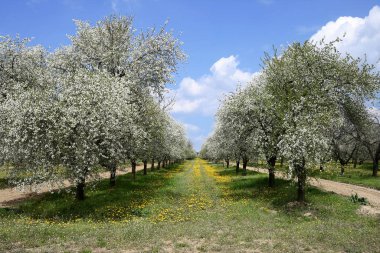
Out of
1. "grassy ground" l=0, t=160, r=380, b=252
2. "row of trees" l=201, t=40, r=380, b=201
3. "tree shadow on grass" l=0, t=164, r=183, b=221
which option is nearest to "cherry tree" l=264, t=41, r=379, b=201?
"row of trees" l=201, t=40, r=380, b=201

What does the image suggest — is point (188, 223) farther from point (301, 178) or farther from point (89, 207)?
point (301, 178)

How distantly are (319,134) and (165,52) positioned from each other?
1961cm

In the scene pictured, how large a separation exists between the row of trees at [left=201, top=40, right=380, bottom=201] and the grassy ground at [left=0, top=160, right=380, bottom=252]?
358 cm

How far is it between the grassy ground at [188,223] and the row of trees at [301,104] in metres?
3.58

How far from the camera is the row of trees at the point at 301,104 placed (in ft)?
91.9

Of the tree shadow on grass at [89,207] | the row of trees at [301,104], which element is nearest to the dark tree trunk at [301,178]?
the row of trees at [301,104]

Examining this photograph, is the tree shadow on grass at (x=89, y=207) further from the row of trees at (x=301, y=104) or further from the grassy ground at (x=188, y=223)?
the row of trees at (x=301, y=104)

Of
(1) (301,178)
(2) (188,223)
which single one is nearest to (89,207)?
(2) (188,223)

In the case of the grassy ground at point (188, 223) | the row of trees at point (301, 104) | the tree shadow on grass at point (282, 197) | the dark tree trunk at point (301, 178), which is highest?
the row of trees at point (301, 104)

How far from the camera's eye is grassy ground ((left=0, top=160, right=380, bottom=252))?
18219 millimetres

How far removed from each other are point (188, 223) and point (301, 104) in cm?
1278

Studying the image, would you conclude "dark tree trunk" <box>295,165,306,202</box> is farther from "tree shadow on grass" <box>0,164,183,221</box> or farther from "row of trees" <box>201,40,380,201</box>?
"tree shadow on grass" <box>0,164,183,221</box>

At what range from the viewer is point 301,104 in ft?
96.1

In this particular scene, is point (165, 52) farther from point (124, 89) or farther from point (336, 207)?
point (336, 207)
